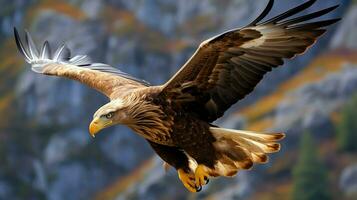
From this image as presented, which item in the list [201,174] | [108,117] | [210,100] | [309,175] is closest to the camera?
[108,117]

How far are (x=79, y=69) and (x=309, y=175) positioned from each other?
56.7 meters

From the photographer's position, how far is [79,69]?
1346 centimetres

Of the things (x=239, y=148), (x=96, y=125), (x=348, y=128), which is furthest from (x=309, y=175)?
(x=96, y=125)

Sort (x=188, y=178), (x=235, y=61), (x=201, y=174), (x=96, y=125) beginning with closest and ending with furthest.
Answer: (x=96, y=125), (x=235, y=61), (x=201, y=174), (x=188, y=178)

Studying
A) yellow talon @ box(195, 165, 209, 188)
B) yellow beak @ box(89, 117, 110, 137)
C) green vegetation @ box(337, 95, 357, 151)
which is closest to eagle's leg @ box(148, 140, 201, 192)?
yellow talon @ box(195, 165, 209, 188)

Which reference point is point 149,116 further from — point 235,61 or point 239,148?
point 239,148

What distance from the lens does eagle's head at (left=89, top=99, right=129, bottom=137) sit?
33.8 feet

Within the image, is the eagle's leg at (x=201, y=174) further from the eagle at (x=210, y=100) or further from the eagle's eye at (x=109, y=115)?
the eagle's eye at (x=109, y=115)

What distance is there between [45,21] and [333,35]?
1049 inches

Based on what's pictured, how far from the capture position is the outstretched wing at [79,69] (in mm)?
12177

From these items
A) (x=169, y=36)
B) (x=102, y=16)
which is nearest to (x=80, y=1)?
(x=102, y=16)

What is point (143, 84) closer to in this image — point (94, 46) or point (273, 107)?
point (273, 107)

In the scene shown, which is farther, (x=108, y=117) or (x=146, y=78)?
(x=146, y=78)

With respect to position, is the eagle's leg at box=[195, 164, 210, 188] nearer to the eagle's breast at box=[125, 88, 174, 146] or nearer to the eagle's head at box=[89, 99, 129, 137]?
the eagle's breast at box=[125, 88, 174, 146]
